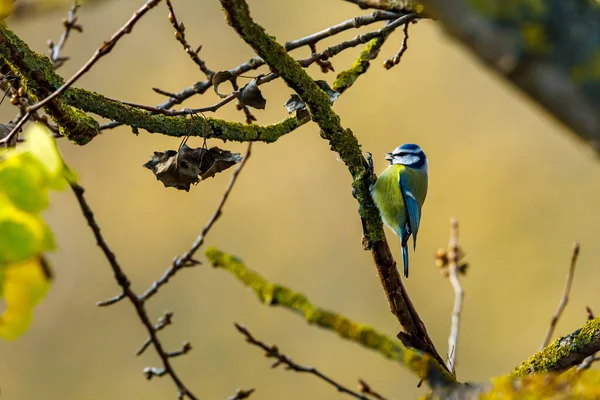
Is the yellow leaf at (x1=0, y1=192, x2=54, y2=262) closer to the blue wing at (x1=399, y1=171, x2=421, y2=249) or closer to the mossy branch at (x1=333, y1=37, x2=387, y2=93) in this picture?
the mossy branch at (x1=333, y1=37, x2=387, y2=93)

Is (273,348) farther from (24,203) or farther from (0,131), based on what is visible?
(0,131)

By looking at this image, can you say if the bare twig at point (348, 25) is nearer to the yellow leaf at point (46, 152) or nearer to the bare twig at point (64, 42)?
the bare twig at point (64, 42)

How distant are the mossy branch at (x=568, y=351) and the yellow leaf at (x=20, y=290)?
800mm

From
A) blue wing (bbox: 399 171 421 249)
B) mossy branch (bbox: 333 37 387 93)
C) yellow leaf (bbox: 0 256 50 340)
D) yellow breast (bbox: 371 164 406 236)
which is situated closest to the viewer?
yellow leaf (bbox: 0 256 50 340)

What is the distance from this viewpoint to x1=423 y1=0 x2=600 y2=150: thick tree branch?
426 millimetres

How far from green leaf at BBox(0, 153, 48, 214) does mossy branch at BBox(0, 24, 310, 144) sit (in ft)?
1.88

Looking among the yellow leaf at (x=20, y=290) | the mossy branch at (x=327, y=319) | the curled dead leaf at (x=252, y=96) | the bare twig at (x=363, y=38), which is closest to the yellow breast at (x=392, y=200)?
the bare twig at (x=363, y=38)

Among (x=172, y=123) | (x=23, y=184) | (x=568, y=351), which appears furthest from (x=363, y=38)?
(x=23, y=184)

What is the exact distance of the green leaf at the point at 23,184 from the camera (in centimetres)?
51

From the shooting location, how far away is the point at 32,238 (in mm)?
500

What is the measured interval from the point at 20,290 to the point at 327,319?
28 cm

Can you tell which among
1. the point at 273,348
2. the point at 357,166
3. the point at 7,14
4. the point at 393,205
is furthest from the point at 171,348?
the point at 7,14

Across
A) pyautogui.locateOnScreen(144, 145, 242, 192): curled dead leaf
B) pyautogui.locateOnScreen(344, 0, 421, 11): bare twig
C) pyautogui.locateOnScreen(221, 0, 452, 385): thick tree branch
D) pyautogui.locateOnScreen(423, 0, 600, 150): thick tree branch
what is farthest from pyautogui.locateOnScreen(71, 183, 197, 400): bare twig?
pyautogui.locateOnScreen(423, 0, 600, 150): thick tree branch

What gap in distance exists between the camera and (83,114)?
120 cm
